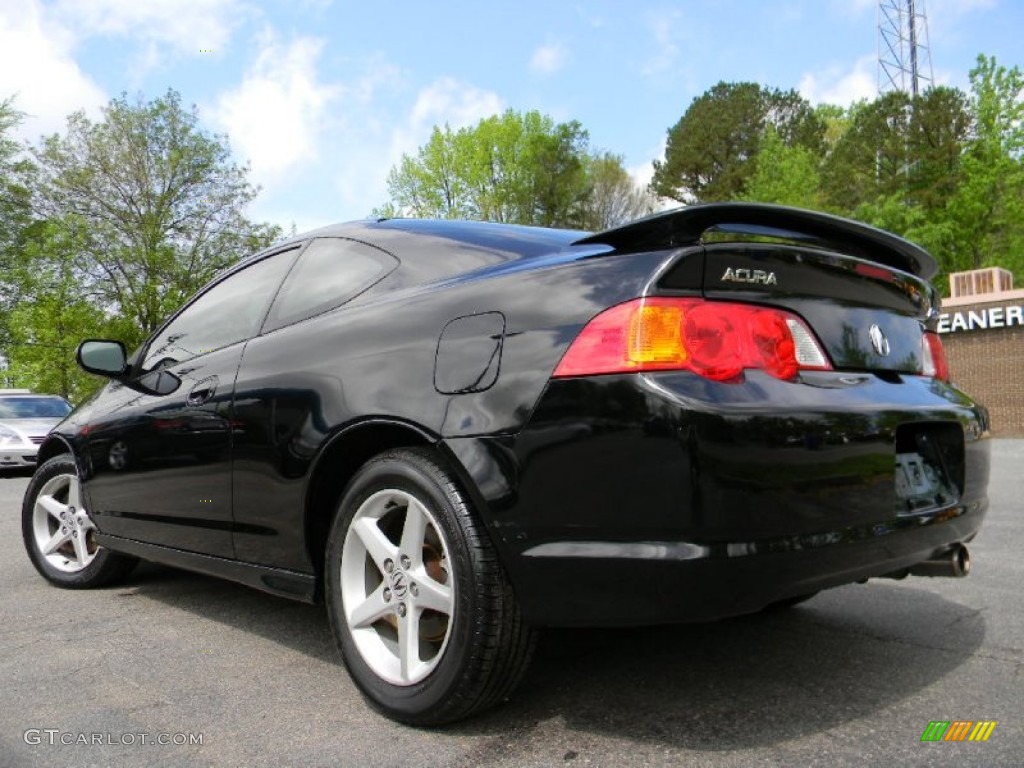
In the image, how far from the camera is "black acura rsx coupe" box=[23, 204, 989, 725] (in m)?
1.83

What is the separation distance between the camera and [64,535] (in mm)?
4086

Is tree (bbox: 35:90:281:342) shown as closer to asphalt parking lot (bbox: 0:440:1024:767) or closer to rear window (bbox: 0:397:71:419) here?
rear window (bbox: 0:397:71:419)

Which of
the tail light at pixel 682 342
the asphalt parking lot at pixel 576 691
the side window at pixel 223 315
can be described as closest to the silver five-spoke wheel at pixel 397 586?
the asphalt parking lot at pixel 576 691

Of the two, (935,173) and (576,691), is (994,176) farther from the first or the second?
(576,691)

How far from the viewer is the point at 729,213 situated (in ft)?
6.81

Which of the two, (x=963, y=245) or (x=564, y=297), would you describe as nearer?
(x=564, y=297)

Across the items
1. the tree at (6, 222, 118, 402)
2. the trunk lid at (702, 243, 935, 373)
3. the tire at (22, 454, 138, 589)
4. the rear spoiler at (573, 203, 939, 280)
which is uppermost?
the tree at (6, 222, 118, 402)

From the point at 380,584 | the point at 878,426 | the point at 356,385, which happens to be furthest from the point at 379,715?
the point at 878,426

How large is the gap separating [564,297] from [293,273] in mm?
1458

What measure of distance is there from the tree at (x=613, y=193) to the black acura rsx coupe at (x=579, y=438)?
3940 centimetres

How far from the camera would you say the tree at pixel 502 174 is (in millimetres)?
34844

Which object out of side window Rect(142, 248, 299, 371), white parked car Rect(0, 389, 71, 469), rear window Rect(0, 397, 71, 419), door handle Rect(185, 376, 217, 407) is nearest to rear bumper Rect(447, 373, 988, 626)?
door handle Rect(185, 376, 217, 407)

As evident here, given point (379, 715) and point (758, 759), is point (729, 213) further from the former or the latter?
point (379, 715)

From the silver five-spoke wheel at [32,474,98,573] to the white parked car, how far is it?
7896 mm
